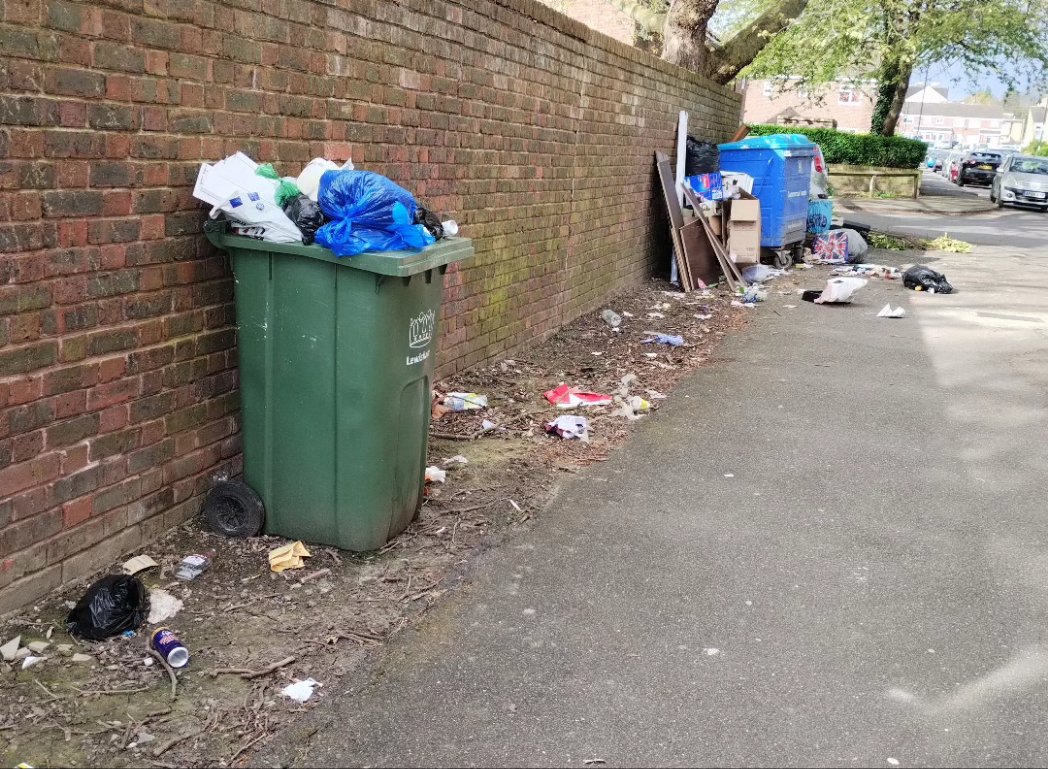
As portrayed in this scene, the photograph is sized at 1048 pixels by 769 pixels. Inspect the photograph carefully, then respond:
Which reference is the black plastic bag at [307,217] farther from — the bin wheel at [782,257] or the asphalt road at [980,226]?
the asphalt road at [980,226]

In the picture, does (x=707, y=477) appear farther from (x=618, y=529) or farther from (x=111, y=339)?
(x=111, y=339)

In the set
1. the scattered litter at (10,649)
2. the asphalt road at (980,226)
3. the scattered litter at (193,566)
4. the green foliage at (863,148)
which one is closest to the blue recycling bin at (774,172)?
the asphalt road at (980,226)

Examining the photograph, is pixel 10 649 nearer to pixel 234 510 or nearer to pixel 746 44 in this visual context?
pixel 234 510

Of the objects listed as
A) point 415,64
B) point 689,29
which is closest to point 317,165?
point 415,64

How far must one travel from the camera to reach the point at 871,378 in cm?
761

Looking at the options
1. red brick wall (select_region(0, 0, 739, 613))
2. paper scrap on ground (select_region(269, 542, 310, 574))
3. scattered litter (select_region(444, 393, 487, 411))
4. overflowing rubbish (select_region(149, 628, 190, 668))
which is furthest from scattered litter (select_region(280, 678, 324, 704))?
scattered litter (select_region(444, 393, 487, 411))

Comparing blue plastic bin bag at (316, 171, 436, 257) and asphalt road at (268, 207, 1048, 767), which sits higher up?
blue plastic bin bag at (316, 171, 436, 257)

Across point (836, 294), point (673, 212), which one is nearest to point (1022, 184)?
point (836, 294)

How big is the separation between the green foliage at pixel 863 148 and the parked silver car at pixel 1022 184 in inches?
121

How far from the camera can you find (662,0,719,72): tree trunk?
48.4 feet

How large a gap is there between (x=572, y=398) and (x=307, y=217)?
125 inches

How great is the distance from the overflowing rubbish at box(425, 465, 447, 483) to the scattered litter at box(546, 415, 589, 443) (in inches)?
41.2

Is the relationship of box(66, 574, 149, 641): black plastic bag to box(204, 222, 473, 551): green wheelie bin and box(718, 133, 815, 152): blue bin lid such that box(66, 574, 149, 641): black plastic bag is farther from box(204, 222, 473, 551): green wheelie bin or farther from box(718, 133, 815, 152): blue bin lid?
box(718, 133, 815, 152): blue bin lid

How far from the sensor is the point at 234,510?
13.0 feet
